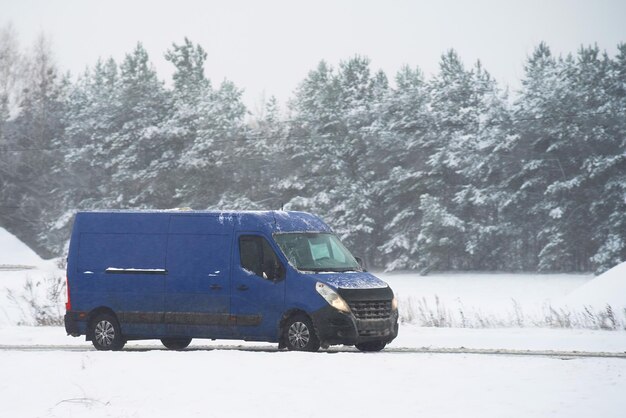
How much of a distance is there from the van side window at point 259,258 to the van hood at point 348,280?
74cm

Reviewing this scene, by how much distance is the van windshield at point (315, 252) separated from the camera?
18.1 metres

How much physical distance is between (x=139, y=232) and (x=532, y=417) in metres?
10.3

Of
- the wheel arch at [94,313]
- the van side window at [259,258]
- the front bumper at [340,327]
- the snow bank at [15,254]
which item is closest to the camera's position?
the front bumper at [340,327]

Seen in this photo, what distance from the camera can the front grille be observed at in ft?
57.1

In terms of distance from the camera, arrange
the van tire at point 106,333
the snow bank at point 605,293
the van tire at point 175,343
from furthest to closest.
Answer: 1. the snow bank at point 605,293
2. the van tire at point 175,343
3. the van tire at point 106,333

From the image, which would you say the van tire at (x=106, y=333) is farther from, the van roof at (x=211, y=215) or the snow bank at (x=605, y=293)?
the snow bank at (x=605, y=293)

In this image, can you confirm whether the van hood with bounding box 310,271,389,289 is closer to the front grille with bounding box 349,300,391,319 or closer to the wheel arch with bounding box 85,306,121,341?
the front grille with bounding box 349,300,391,319

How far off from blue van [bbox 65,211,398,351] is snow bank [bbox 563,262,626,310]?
11129 mm

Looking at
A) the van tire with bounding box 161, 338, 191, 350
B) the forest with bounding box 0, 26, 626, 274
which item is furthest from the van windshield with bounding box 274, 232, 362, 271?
the forest with bounding box 0, 26, 626, 274

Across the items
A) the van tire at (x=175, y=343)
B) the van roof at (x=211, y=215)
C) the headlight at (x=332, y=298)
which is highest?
the van roof at (x=211, y=215)

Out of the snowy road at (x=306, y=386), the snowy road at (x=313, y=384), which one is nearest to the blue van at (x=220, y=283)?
the snowy road at (x=313, y=384)

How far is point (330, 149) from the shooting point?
7594 cm

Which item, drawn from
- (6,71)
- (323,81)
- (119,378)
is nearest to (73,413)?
(119,378)

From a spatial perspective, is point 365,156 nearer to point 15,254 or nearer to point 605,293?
point 15,254
